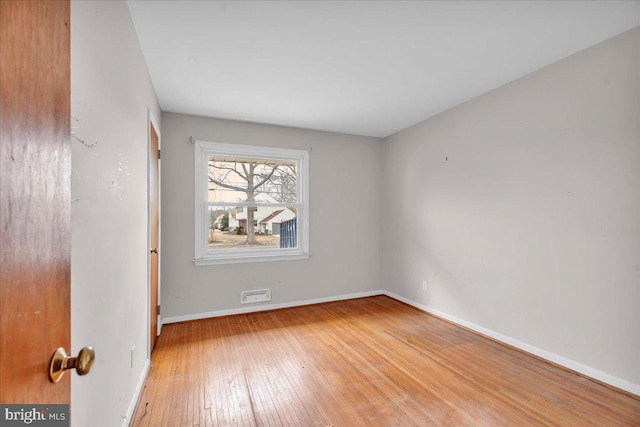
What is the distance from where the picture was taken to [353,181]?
434cm

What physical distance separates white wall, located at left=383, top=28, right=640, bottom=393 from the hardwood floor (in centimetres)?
34

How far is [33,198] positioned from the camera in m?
0.54

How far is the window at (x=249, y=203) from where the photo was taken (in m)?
3.53

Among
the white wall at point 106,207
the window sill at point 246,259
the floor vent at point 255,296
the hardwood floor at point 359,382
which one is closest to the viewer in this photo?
the white wall at point 106,207

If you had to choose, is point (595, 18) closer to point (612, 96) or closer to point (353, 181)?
point (612, 96)

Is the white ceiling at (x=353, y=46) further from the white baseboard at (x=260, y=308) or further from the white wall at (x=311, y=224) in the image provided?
the white baseboard at (x=260, y=308)

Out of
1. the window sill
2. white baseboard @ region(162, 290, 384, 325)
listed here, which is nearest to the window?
the window sill

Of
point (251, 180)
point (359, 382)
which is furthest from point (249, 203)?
point (359, 382)

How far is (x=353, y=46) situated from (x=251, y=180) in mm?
2211

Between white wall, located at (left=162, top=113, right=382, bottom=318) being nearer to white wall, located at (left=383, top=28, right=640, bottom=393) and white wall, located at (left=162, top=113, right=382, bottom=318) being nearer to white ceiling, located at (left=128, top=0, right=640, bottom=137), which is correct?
white ceiling, located at (left=128, top=0, right=640, bottom=137)

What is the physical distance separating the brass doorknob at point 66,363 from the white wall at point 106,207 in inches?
17.9

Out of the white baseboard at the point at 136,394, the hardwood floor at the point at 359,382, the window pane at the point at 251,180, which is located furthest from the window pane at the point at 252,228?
the white baseboard at the point at 136,394

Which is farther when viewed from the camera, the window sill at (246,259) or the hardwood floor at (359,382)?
the window sill at (246,259)

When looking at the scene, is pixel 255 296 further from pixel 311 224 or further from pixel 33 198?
pixel 33 198
